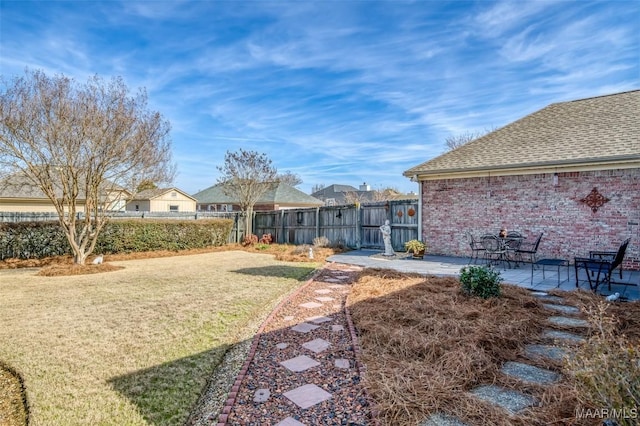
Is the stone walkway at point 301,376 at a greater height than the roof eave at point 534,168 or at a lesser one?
lesser

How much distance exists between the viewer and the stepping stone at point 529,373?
8.97 ft

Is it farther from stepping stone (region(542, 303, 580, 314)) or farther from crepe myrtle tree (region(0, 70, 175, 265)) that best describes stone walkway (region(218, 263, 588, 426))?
crepe myrtle tree (region(0, 70, 175, 265))

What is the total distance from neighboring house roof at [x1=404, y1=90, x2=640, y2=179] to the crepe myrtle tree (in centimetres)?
801

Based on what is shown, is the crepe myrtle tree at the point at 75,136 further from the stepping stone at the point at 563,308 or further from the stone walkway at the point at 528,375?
the stepping stone at the point at 563,308

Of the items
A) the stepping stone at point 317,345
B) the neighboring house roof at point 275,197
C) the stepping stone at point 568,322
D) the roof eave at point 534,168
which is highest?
the neighboring house roof at point 275,197

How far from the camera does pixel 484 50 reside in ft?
30.3

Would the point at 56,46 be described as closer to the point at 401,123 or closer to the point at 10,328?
the point at 10,328

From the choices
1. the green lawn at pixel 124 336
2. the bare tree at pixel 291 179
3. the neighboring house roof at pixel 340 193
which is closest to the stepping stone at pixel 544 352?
the green lawn at pixel 124 336

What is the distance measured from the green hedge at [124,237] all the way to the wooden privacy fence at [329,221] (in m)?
0.71

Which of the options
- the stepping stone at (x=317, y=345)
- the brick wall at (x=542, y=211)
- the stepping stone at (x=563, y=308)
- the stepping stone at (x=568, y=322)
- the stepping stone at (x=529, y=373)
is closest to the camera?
the stepping stone at (x=529, y=373)

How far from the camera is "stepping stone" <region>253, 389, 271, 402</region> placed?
260 cm

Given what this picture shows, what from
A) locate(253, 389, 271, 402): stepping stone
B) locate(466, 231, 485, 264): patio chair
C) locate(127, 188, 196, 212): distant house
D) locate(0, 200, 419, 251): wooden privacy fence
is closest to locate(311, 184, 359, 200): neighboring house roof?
locate(127, 188, 196, 212): distant house

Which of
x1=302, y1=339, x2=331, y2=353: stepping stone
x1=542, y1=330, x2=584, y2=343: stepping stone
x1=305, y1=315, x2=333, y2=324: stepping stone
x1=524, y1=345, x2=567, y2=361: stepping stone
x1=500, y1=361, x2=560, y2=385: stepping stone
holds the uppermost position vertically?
x1=542, y1=330, x2=584, y2=343: stepping stone

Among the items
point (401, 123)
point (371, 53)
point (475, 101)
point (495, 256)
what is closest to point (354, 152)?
point (401, 123)
